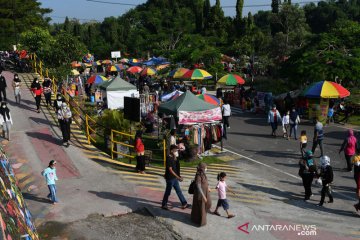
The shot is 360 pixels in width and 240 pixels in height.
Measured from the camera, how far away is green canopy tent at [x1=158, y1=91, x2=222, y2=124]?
16203 millimetres

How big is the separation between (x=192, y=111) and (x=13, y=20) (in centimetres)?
3245

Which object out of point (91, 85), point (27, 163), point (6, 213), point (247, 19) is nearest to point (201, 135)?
point (27, 163)

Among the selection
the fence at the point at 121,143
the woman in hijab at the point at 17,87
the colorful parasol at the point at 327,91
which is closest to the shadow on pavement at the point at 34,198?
the fence at the point at 121,143

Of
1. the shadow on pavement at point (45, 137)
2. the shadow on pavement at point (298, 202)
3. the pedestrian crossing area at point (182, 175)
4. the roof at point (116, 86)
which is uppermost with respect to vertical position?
the roof at point (116, 86)

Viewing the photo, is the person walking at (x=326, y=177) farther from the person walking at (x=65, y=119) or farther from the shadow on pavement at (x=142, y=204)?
the person walking at (x=65, y=119)

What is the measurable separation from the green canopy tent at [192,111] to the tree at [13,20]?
1174 inches

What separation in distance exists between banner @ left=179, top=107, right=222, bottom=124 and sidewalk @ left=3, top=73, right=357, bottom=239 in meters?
2.06

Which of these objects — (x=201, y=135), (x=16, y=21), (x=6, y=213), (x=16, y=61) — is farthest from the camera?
(x=16, y=21)

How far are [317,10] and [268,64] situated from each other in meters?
69.8

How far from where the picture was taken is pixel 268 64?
149 feet

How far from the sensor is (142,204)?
11.0 metres

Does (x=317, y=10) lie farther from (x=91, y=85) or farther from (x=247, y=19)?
(x=91, y=85)

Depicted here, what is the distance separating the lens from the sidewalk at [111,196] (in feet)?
32.5

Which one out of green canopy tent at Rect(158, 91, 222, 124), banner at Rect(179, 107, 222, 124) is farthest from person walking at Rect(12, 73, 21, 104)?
banner at Rect(179, 107, 222, 124)
